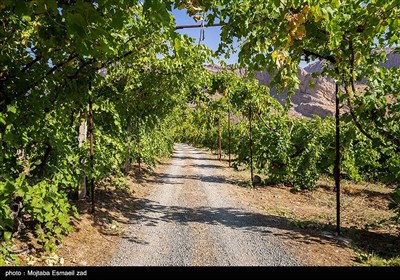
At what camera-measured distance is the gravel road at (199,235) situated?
7.33m

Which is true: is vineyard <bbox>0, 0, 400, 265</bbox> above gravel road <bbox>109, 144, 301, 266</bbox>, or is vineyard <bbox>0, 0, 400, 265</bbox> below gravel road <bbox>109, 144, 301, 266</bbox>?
above

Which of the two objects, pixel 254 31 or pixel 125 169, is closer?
pixel 254 31

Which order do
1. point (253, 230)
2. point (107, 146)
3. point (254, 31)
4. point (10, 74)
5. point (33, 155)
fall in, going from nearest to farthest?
point (254, 31) → point (10, 74) → point (33, 155) → point (253, 230) → point (107, 146)

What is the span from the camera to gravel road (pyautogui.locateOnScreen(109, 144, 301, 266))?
733 centimetres

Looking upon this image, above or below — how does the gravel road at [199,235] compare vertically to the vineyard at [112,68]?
below

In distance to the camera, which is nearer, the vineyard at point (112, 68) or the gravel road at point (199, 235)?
the vineyard at point (112, 68)

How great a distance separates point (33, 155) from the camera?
7.63 m

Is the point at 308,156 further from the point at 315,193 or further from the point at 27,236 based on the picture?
the point at 27,236

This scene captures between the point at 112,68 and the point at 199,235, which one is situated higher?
the point at 112,68

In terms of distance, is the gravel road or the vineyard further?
the gravel road

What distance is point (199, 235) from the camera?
911 cm

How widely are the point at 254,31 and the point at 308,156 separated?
15.1m
